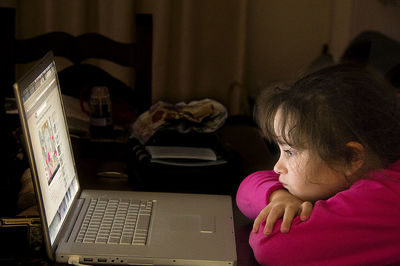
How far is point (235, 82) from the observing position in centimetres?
270

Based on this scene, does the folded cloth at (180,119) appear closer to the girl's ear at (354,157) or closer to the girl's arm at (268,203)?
the girl's arm at (268,203)

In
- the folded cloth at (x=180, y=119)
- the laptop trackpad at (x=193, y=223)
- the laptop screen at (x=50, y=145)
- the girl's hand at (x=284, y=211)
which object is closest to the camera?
the laptop screen at (x=50, y=145)

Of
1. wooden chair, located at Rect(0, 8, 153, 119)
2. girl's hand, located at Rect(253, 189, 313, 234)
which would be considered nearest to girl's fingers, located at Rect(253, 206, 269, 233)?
girl's hand, located at Rect(253, 189, 313, 234)

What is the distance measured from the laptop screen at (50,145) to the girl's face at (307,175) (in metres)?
0.45

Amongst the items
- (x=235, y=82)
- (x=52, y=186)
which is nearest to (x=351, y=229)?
(x=52, y=186)

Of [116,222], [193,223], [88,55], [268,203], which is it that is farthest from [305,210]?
[88,55]

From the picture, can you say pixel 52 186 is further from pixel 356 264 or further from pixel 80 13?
pixel 80 13

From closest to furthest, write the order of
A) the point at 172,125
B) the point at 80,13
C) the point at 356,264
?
the point at 356,264 < the point at 172,125 < the point at 80,13

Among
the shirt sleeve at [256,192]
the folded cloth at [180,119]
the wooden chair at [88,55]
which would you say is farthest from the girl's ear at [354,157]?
the wooden chair at [88,55]

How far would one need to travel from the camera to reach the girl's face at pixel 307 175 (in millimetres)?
999

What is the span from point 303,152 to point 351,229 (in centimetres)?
17

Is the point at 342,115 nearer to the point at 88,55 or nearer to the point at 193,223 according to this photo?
the point at 193,223

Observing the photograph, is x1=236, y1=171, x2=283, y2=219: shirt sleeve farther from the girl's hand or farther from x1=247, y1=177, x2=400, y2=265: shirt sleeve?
x1=247, y1=177, x2=400, y2=265: shirt sleeve

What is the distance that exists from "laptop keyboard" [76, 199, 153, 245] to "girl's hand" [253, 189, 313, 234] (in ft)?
0.79
